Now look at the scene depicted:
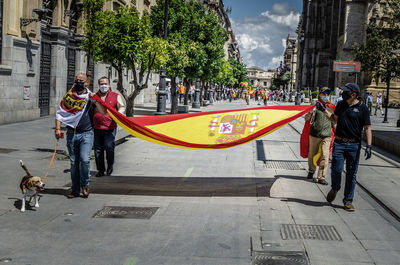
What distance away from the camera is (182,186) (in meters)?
9.02

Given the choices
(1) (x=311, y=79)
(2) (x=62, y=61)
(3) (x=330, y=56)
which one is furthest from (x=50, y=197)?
(1) (x=311, y=79)

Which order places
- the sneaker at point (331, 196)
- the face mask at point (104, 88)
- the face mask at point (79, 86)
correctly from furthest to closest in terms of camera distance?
the face mask at point (104, 88), the sneaker at point (331, 196), the face mask at point (79, 86)

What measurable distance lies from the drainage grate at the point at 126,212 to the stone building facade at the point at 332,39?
177ft

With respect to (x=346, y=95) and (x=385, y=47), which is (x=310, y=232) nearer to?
(x=346, y=95)

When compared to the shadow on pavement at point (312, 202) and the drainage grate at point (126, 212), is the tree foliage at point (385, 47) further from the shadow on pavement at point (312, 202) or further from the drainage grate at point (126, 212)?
the drainage grate at point (126, 212)

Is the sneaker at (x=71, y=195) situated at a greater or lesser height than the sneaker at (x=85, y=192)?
lesser

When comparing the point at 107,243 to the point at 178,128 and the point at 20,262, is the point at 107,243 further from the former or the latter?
the point at 178,128

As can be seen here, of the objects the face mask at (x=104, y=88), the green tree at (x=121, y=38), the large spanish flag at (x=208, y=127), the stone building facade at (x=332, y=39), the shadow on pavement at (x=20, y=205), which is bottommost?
the shadow on pavement at (x=20, y=205)

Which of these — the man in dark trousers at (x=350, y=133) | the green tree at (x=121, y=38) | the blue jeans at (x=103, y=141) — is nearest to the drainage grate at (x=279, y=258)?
the man in dark trousers at (x=350, y=133)

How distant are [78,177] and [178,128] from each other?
2.11 meters

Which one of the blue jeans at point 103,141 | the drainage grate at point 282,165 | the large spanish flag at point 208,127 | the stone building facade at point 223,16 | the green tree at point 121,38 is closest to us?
the large spanish flag at point 208,127

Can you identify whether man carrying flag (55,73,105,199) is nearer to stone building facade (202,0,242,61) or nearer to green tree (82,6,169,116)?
green tree (82,6,169,116)

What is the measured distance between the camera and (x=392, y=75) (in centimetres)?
2981

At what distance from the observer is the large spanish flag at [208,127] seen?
8750mm
